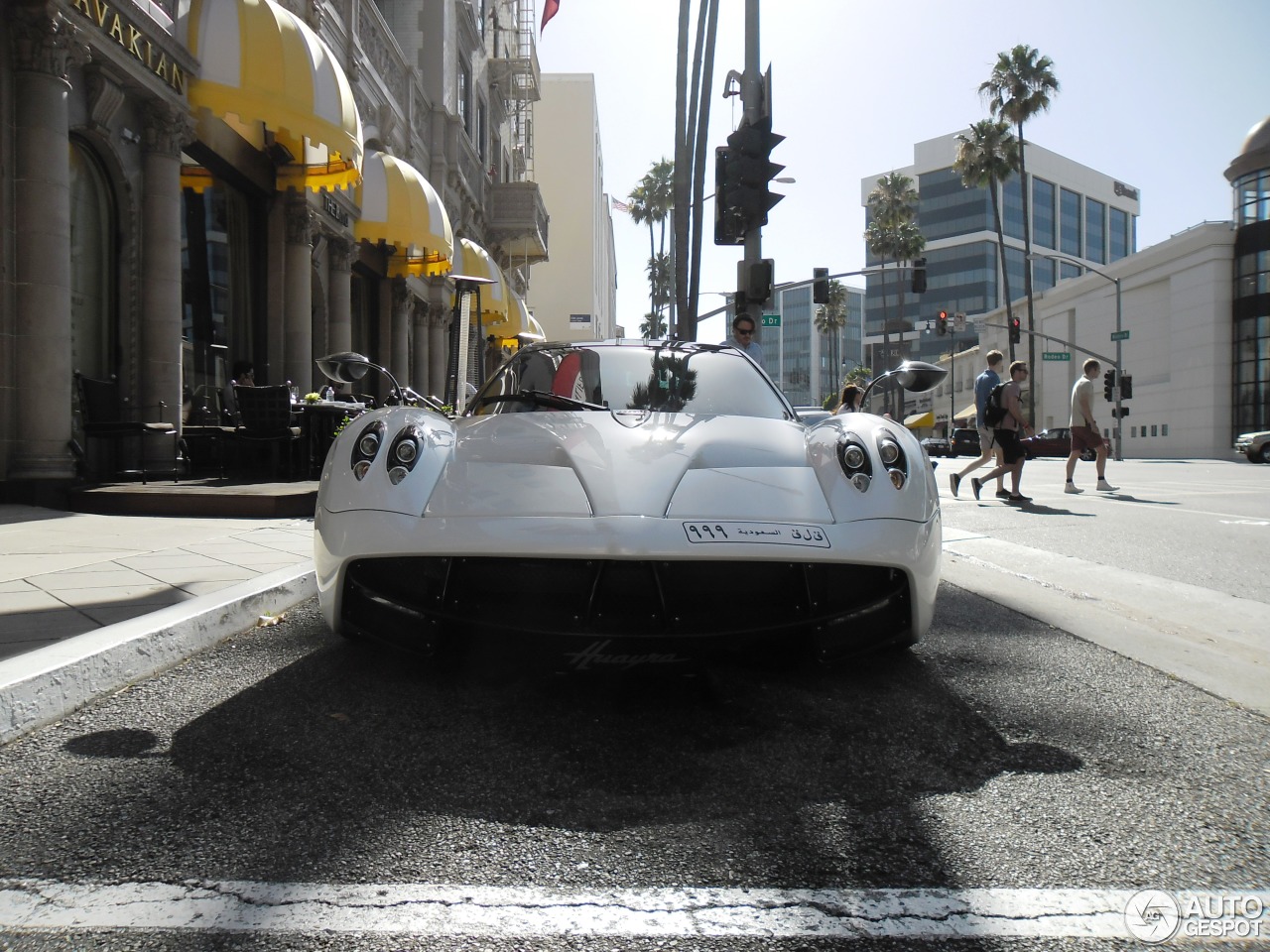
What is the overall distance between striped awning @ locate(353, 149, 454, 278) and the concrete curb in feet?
39.1

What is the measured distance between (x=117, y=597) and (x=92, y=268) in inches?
272

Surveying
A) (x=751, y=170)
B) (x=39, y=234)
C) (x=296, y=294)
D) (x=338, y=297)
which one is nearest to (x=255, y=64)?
(x=39, y=234)

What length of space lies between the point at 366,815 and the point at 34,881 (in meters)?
0.54

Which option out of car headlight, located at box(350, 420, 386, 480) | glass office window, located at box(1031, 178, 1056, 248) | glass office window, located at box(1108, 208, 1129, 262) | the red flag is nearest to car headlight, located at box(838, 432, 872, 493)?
car headlight, located at box(350, 420, 386, 480)

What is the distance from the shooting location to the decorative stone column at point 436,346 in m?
22.9

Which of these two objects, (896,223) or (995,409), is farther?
(896,223)

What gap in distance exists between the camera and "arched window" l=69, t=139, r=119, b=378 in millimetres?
8680

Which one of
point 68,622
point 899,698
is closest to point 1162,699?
point 899,698

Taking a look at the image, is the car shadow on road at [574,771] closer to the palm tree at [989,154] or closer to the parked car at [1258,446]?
the parked car at [1258,446]

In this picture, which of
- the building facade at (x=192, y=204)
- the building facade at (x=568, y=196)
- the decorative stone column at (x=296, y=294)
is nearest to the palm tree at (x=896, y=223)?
the building facade at (x=568, y=196)

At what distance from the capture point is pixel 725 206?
8.80 metres

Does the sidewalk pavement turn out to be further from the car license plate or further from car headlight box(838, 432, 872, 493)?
car headlight box(838, 432, 872, 493)

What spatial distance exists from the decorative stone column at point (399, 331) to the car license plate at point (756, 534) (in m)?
18.1

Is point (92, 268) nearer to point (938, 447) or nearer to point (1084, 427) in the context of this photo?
point (1084, 427)
